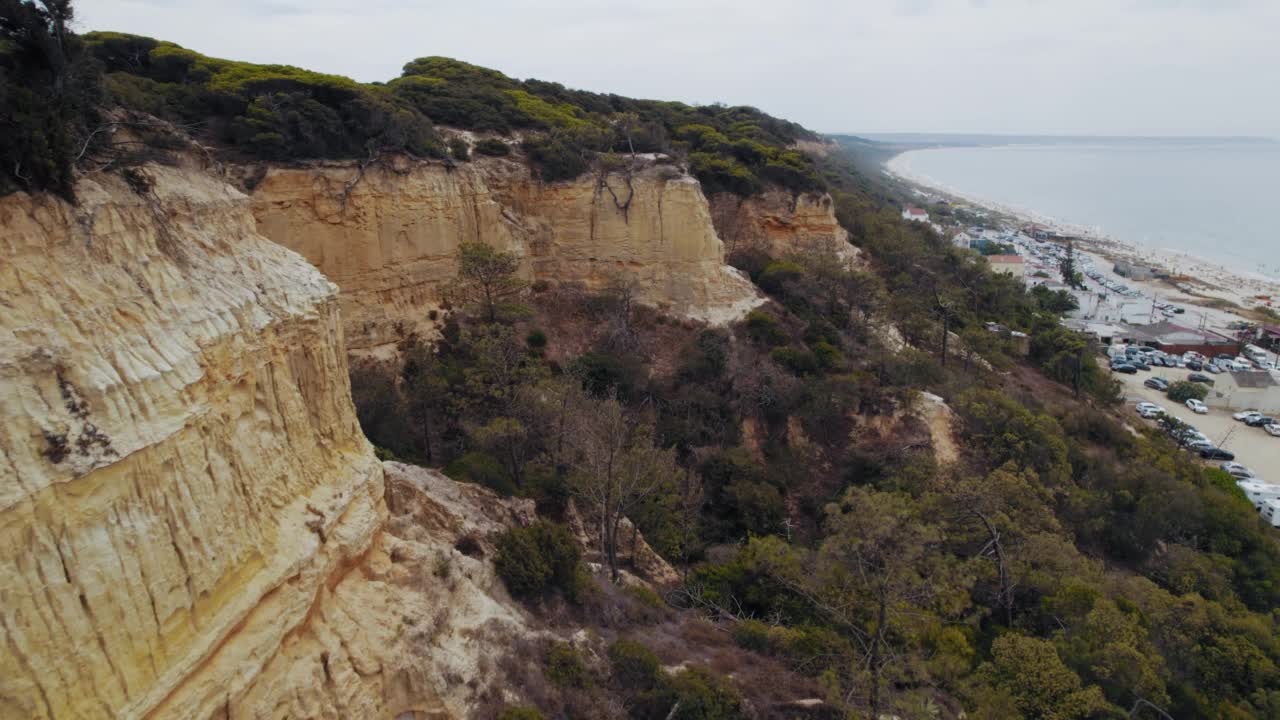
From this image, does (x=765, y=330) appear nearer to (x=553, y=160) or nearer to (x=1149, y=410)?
(x=553, y=160)

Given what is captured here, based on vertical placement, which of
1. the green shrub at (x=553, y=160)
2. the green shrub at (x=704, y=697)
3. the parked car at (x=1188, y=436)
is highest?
the green shrub at (x=553, y=160)

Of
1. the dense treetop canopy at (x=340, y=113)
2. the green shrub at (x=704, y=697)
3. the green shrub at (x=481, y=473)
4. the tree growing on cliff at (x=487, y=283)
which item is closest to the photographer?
the dense treetop canopy at (x=340, y=113)

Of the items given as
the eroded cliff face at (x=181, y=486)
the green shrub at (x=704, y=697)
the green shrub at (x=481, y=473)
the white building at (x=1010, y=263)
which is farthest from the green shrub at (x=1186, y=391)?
the eroded cliff face at (x=181, y=486)

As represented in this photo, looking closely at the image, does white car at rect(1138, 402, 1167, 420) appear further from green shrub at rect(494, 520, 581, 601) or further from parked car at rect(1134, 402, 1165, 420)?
green shrub at rect(494, 520, 581, 601)

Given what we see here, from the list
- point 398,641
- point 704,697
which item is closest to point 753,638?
point 704,697

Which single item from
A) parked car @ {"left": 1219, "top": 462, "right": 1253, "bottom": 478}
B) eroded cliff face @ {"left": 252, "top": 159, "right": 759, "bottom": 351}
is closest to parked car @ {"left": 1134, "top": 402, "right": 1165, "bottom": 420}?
parked car @ {"left": 1219, "top": 462, "right": 1253, "bottom": 478}

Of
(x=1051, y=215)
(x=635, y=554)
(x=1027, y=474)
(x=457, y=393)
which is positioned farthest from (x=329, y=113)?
(x=1051, y=215)

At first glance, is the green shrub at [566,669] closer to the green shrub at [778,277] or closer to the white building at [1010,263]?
the green shrub at [778,277]
